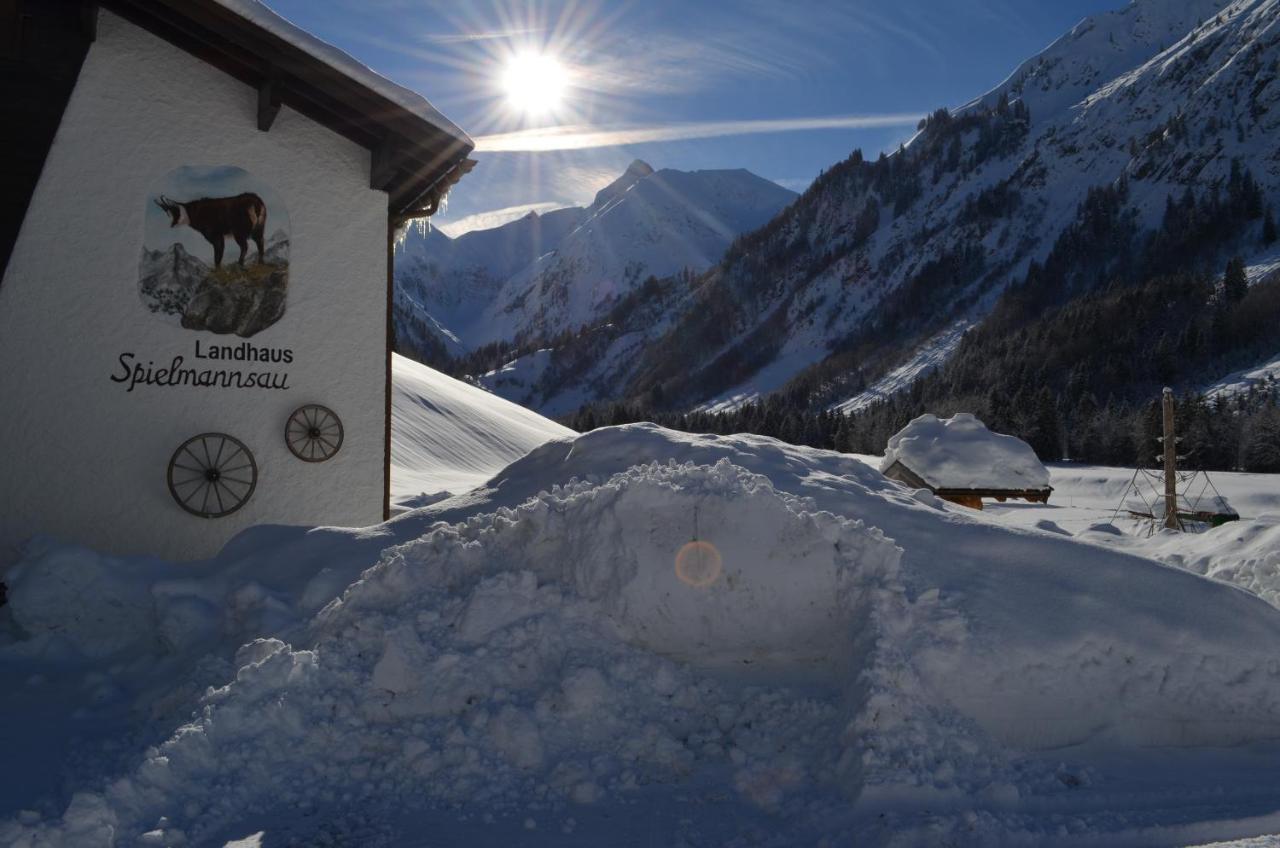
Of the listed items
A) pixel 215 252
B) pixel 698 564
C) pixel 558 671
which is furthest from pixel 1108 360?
pixel 558 671

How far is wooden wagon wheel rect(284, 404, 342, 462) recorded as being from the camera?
9.37 m

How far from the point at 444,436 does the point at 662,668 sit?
1739 cm

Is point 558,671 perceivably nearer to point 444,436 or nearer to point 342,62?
point 342,62

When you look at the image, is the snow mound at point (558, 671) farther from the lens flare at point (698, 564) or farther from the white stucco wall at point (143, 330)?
the white stucco wall at point (143, 330)

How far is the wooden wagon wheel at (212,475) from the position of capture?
8617mm

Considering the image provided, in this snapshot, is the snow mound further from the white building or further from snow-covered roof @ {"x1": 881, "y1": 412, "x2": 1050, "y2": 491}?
snow-covered roof @ {"x1": 881, "y1": 412, "x2": 1050, "y2": 491}

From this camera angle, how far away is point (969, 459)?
28.4 meters

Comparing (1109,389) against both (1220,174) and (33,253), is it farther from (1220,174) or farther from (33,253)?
(33,253)

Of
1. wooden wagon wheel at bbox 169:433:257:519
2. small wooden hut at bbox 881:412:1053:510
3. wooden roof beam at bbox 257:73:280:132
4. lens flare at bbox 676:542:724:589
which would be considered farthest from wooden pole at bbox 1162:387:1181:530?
wooden wagon wheel at bbox 169:433:257:519

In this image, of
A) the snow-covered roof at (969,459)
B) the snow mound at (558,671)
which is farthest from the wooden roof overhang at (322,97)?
the snow-covered roof at (969,459)

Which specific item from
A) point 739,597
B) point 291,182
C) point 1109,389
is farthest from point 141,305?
point 1109,389

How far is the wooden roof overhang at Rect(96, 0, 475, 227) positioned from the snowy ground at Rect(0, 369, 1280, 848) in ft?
16.9

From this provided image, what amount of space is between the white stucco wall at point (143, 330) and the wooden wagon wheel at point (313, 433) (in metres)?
0.12

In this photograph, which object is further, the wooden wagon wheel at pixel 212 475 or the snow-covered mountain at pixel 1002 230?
the snow-covered mountain at pixel 1002 230
